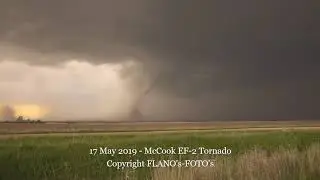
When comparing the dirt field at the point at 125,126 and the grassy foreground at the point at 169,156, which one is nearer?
the grassy foreground at the point at 169,156

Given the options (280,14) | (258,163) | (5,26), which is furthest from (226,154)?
(5,26)

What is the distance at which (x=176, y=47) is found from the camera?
4.58m

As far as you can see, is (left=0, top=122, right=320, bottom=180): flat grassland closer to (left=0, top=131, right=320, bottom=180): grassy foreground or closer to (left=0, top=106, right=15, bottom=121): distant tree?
(left=0, top=131, right=320, bottom=180): grassy foreground

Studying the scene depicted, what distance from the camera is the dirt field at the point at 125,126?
4438 millimetres

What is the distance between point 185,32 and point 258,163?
4.01 feet

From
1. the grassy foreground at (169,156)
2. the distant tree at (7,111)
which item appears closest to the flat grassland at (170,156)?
the grassy foreground at (169,156)

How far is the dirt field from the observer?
4.44 meters

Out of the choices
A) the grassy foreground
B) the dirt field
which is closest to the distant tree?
the dirt field

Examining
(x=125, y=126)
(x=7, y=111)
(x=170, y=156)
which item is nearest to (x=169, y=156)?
(x=170, y=156)

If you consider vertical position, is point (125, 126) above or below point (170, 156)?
above

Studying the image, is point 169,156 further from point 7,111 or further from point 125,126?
point 7,111

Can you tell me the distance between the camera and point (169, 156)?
4473mm

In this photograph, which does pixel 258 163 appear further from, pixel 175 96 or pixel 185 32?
pixel 185 32

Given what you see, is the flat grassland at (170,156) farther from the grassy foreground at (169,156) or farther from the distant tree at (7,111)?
the distant tree at (7,111)
